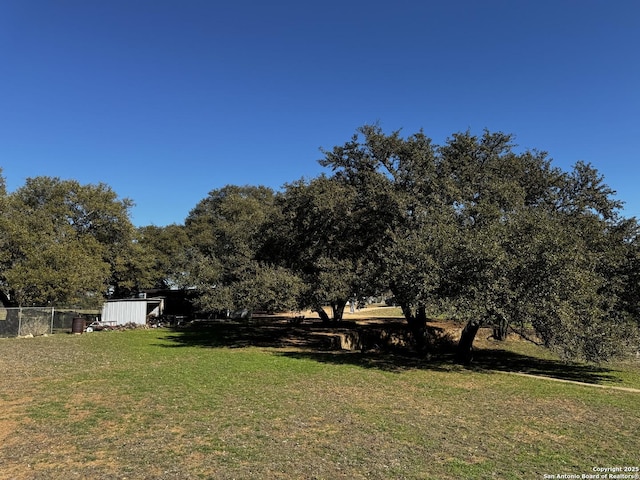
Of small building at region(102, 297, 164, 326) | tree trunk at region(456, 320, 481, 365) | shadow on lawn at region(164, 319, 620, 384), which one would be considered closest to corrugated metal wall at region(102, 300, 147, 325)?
small building at region(102, 297, 164, 326)

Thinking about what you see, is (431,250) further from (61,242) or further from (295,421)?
(61,242)

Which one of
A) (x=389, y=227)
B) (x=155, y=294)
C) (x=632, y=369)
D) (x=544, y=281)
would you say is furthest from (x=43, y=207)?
(x=632, y=369)

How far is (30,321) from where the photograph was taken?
24219mm

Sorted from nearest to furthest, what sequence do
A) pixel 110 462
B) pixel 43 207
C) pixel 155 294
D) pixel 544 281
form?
pixel 110 462 → pixel 544 281 → pixel 43 207 → pixel 155 294

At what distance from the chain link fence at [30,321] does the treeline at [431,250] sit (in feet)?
5.26

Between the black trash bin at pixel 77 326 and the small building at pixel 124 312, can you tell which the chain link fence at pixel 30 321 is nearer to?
the black trash bin at pixel 77 326

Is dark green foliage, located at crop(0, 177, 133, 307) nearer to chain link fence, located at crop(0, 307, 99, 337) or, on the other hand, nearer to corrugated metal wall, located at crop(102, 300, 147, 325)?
chain link fence, located at crop(0, 307, 99, 337)

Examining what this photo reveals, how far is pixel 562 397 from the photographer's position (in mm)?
12508

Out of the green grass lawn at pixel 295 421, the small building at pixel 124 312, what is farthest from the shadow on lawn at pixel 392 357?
the small building at pixel 124 312

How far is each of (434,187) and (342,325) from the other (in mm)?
19635

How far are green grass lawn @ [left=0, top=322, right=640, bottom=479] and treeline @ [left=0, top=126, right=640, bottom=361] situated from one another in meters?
2.85

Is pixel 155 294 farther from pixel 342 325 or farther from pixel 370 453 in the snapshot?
pixel 370 453

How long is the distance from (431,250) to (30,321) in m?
22.4

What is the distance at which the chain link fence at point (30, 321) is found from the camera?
76.3ft
